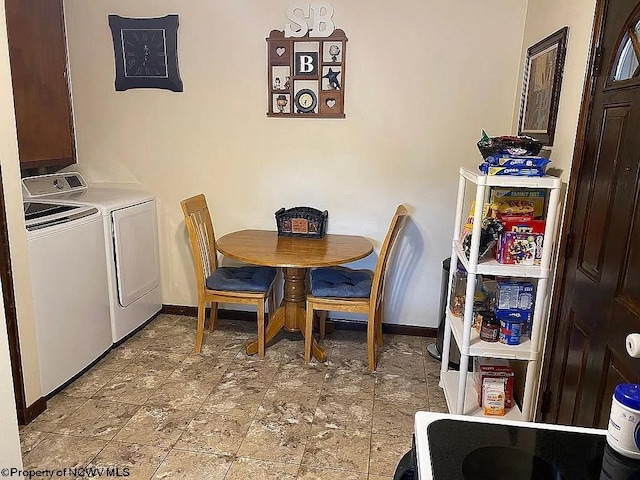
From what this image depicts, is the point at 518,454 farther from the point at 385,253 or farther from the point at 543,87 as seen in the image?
the point at 543,87

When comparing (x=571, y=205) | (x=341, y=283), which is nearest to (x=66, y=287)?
(x=341, y=283)

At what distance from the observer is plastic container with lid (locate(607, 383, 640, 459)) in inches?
36.8

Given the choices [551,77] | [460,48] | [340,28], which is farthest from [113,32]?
[551,77]

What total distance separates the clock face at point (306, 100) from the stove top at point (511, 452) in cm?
254

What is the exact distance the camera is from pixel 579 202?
6.16 ft

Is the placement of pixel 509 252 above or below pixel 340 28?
below

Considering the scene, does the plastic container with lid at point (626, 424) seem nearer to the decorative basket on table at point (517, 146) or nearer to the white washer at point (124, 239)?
the decorative basket on table at point (517, 146)

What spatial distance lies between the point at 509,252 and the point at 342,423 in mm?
1156

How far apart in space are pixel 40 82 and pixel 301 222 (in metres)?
1.85

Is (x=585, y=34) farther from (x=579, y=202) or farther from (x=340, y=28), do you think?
(x=340, y=28)

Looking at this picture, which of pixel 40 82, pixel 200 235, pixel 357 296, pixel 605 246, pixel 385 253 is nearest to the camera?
pixel 605 246

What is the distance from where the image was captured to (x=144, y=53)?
3.31m

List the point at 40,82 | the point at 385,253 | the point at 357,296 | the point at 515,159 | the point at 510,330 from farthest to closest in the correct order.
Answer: the point at 40,82, the point at 357,296, the point at 385,253, the point at 510,330, the point at 515,159

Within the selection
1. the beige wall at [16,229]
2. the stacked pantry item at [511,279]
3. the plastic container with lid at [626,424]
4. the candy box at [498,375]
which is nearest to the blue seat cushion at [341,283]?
the stacked pantry item at [511,279]
